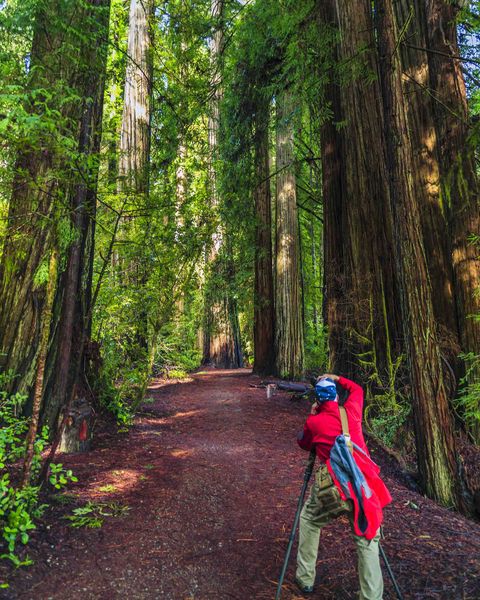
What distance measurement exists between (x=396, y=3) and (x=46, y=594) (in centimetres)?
876

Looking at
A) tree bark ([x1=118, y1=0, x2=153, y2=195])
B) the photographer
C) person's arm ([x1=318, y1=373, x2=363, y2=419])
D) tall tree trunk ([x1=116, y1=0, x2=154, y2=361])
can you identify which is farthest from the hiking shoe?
tree bark ([x1=118, y1=0, x2=153, y2=195])

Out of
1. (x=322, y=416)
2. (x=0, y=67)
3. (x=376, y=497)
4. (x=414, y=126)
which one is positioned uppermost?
(x=414, y=126)

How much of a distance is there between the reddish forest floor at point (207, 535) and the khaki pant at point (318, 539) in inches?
8.6

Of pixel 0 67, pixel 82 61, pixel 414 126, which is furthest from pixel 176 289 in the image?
pixel 414 126

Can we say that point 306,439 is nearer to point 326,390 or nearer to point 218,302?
point 326,390

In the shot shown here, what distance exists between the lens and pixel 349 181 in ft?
23.0

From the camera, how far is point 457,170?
5723 mm

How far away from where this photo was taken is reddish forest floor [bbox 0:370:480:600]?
2.81m

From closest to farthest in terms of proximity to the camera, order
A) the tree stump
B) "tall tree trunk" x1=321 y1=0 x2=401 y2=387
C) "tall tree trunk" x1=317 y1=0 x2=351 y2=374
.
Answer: the tree stump
"tall tree trunk" x1=321 y1=0 x2=401 y2=387
"tall tree trunk" x1=317 y1=0 x2=351 y2=374

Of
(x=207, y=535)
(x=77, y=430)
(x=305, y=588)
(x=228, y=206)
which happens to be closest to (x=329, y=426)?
(x=305, y=588)

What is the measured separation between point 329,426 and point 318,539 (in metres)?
0.76

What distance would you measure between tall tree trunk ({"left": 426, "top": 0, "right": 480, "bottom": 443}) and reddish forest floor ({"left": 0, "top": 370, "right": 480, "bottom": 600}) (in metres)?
2.29

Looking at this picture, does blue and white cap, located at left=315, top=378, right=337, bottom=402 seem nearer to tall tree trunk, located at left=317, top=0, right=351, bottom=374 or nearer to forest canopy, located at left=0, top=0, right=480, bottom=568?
forest canopy, located at left=0, top=0, right=480, bottom=568

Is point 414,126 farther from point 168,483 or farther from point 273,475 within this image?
point 168,483
